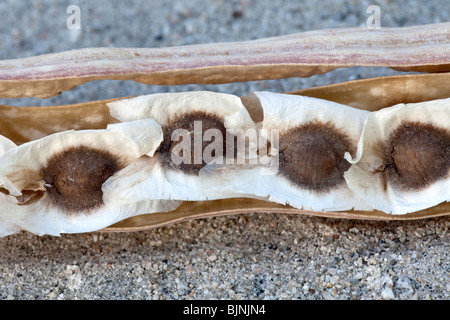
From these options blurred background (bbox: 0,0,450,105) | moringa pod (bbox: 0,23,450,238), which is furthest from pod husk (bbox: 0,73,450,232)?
blurred background (bbox: 0,0,450,105)

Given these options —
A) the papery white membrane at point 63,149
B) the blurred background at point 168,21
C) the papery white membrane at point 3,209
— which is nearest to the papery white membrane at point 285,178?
the papery white membrane at point 63,149

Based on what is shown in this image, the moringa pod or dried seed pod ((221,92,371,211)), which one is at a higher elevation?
the moringa pod

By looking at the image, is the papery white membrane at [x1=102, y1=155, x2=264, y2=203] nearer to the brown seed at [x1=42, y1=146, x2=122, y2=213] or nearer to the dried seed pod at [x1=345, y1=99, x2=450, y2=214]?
the brown seed at [x1=42, y1=146, x2=122, y2=213]

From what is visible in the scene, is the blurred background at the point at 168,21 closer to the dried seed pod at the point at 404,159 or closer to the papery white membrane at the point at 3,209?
the papery white membrane at the point at 3,209

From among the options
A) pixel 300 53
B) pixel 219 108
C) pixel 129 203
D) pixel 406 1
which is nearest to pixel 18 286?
pixel 129 203

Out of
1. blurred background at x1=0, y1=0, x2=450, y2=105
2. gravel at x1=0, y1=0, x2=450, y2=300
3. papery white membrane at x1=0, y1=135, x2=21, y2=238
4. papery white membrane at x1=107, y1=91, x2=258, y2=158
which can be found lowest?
gravel at x1=0, y1=0, x2=450, y2=300

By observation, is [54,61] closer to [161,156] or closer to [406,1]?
[161,156]

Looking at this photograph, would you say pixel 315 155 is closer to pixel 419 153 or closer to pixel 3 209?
pixel 419 153

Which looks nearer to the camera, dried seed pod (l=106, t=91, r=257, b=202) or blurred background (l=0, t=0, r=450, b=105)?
dried seed pod (l=106, t=91, r=257, b=202)
